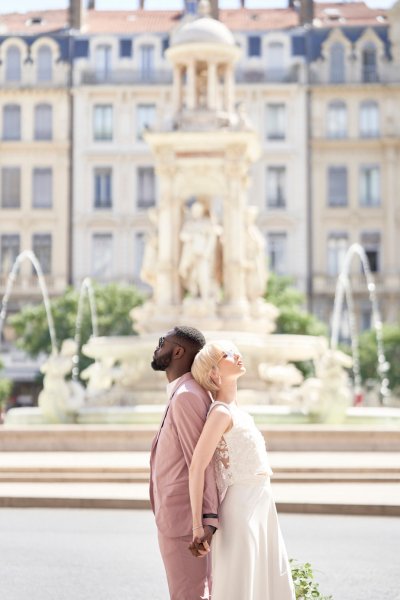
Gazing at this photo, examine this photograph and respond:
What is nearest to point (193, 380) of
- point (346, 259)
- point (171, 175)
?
point (171, 175)

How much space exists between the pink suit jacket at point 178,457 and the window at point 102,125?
61.5 meters

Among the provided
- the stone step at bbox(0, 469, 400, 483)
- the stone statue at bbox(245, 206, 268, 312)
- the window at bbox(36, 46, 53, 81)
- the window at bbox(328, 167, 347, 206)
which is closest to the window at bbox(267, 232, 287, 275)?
the window at bbox(328, 167, 347, 206)

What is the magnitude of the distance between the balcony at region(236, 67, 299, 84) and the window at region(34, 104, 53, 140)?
957 cm

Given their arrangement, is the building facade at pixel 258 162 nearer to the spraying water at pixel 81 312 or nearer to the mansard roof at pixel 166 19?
the mansard roof at pixel 166 19

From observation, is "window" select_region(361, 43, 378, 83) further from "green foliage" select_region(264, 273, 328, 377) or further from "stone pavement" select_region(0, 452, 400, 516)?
"stone pavement" select_region(0, 452, 400, 516)

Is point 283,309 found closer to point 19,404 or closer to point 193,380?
point 19,404

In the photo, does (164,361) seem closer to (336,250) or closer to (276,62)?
(336,250)

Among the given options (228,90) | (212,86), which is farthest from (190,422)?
(228,90)

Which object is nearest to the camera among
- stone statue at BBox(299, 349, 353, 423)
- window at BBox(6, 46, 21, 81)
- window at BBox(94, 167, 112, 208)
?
stone statue at BBox(299, 349, 353, 423)

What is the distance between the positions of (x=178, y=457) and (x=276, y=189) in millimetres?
60817

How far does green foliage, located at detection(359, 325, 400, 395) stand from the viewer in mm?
55031

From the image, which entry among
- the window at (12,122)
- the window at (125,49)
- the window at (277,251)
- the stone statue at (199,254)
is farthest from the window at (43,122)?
the stone statue at (199,254)

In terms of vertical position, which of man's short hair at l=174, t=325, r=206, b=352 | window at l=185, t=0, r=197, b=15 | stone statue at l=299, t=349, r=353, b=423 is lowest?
stone statue at l=299, t=349, r=353, b=423

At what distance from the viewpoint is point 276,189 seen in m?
67.2
